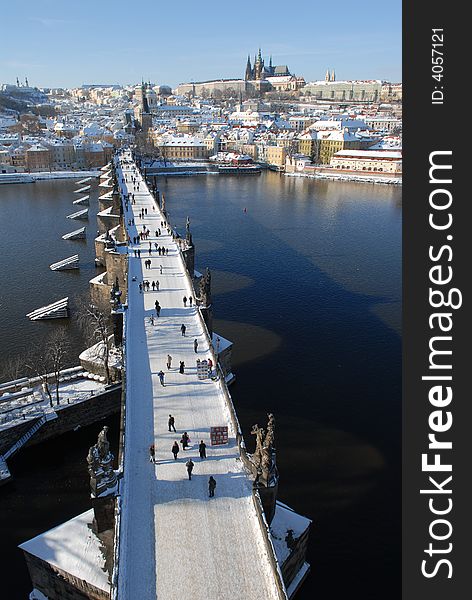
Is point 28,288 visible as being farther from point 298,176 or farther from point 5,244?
point 298,176

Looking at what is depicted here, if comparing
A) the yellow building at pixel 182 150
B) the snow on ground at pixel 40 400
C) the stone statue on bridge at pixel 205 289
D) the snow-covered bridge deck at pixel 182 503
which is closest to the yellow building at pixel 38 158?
the yellow building at pixel 182 150

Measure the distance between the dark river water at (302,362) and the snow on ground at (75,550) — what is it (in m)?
3.38

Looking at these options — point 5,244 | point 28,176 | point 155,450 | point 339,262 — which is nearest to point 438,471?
point 155,450

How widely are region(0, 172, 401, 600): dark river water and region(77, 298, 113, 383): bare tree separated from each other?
1.42m

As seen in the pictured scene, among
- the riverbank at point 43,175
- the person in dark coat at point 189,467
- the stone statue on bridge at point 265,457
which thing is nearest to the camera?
the stone statue on bridge at point 265,457

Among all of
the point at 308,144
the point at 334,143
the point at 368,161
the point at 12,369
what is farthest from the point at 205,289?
the point at 308,144

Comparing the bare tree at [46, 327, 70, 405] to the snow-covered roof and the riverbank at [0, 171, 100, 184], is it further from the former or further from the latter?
the snow-covered roof

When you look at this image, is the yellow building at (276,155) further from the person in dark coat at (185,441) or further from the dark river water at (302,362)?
the person in dark coat at (185,441)

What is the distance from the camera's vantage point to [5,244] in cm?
6394

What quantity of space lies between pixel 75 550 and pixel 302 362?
22.2 meters

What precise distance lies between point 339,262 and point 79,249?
3304 centimetres

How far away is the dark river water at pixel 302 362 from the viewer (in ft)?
75.1

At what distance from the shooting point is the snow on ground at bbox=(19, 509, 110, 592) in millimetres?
17047

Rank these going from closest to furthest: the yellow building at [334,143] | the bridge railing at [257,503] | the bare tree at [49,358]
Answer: the bridge railing at [257,503] → the bare tree at [49,358] → the yellow building at [334,143]
